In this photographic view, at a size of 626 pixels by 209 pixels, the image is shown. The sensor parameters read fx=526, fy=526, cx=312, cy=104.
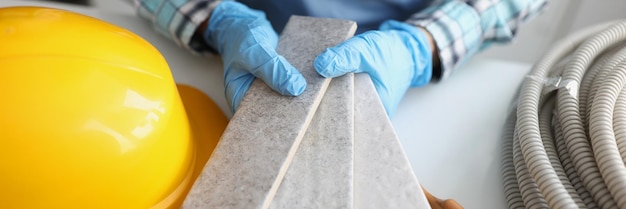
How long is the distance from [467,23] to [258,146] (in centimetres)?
47

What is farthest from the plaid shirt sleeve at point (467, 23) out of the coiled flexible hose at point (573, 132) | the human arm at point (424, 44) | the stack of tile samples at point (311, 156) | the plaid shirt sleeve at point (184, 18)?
the plaid shirt sleeve at point (184, 18)

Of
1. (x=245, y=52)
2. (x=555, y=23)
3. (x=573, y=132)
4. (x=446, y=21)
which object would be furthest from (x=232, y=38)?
(x=555, y=23)

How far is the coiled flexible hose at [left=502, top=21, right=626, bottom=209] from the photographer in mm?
574

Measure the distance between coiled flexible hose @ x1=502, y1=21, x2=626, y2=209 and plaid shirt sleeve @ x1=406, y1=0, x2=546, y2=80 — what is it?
0.41 feet

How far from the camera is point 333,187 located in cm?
55

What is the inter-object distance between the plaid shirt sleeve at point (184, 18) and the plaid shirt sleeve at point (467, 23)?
0.34 metres

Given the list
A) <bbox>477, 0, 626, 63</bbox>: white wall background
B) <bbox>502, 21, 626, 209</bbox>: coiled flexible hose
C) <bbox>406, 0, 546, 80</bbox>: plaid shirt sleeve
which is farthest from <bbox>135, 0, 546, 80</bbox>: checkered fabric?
<bbox>477, 0, 626, 63</bbox>: white wall background

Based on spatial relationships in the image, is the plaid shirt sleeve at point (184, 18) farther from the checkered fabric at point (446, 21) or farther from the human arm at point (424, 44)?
the human arm at point (424, 44)

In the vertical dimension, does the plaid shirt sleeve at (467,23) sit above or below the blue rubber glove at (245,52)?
above

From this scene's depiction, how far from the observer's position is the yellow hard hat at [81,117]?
20.1 inches

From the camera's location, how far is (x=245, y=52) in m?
0.71

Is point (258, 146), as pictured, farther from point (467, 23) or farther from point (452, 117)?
point (467, 23)

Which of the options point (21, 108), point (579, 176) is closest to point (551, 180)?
point (579, 176)

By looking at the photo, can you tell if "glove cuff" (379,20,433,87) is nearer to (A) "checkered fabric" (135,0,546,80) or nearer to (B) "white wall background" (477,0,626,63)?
(A) "checkered fabric" (135,0,546,80)
